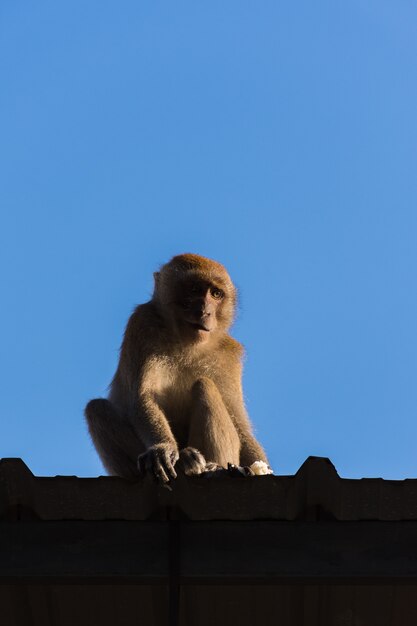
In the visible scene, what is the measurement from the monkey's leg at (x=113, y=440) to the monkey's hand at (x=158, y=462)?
0.93 meters

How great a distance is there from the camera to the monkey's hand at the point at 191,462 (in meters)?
6.38

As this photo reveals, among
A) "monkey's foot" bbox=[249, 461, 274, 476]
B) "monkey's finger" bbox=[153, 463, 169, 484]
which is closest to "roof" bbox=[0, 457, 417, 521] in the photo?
"monkey's finger" bbox=[153, 463, 169, 484]

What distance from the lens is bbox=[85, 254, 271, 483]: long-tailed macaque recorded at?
699 cm

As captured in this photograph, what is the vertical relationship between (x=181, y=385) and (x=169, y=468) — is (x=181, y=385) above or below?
above

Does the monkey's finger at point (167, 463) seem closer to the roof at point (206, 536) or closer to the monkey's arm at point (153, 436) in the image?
the monkey's arm at point (153, 436)

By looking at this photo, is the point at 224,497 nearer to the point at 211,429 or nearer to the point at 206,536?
the point at 206,536

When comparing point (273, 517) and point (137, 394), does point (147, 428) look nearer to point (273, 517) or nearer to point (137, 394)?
point (137, 394)

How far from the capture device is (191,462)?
647cm

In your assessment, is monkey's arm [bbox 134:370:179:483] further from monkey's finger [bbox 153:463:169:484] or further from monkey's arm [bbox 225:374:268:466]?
monkey's arm [bbox 225:374:268:466]

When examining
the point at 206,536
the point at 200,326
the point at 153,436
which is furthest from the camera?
the point at 200,326

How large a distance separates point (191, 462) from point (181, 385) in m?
1.42

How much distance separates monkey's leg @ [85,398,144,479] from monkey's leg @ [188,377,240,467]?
1.48 feet

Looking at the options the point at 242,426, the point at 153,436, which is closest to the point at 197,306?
the point at 242,426

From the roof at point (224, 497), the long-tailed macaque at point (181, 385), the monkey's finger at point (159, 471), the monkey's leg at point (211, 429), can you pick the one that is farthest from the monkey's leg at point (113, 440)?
the roof at point (224, 497)
